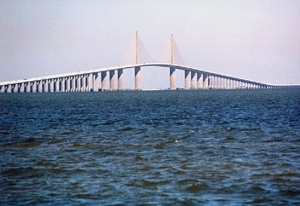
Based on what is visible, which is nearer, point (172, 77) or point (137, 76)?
point (137, 76)

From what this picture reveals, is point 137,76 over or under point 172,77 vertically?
over

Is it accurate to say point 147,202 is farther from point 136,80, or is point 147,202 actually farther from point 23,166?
point 136,80

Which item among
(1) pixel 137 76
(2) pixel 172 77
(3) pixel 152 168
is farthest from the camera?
(2) pixel 172 77

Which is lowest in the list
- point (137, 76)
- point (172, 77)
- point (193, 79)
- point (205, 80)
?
point (205, 80)

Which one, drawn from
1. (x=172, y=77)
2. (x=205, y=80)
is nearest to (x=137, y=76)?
(x=172, y=77)

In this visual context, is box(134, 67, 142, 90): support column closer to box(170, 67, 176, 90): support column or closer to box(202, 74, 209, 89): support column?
box(170, 67, 176, 90): support column

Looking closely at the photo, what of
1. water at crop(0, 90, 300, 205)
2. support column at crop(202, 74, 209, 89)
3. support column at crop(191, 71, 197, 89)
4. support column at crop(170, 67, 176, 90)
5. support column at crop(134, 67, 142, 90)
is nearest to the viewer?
water at crop(0, 90, 300, 205)

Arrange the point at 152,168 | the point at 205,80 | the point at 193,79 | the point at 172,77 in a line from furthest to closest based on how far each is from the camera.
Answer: the point at 205,80 → the point at 193,79 → the point at 172,77 → the point at 152,168

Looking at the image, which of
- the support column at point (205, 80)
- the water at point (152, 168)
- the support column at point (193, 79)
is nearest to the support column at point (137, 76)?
the support column at point (193, 79)

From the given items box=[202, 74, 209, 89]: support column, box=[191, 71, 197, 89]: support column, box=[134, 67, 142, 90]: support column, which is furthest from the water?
box=[202, 74, 209, 89]: support column

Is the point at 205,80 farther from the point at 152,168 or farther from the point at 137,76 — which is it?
the point at 152,168

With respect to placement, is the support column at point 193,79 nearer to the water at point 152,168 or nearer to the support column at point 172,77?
the support column at point 172,77

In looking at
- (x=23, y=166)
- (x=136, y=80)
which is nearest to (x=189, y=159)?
(x=23, y=166)
